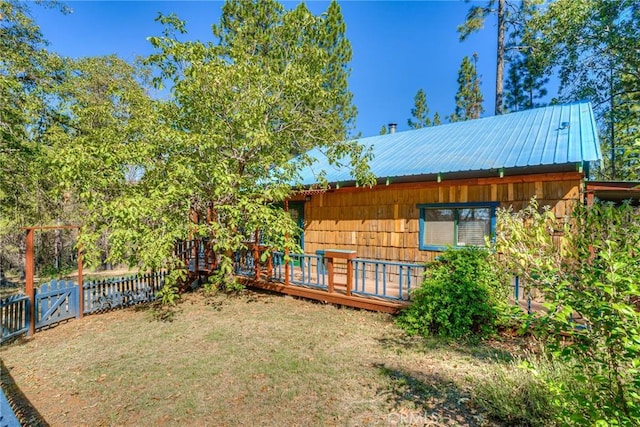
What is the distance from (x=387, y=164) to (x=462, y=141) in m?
2.24

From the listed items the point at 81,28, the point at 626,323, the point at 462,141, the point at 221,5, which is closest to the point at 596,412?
the point at 626,323

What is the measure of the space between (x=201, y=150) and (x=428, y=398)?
5767 mm

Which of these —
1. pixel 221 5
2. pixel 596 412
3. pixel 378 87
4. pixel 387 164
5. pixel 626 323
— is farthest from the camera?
pixel 378 87

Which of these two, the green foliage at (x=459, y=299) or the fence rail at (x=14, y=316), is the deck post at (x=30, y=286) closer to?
the fence rail at (x=14, y=316)

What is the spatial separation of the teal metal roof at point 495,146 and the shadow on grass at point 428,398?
14.5ft

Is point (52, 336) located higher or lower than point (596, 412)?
lower

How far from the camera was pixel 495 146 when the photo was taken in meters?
7.50

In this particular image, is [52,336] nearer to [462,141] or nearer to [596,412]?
[596,412]

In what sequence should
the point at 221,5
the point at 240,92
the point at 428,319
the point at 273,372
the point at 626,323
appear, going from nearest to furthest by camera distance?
the point at 626,323
the point at 273,372
the point at 428,319
the point at 240,92
the point at 221,5

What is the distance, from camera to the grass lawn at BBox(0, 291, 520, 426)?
3.40 meters

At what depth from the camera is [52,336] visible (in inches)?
237

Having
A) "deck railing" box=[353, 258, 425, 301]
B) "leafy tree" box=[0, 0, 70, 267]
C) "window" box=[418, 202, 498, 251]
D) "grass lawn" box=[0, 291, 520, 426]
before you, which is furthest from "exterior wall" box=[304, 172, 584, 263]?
"leafy tree" box=[0, 0, 70, 267]

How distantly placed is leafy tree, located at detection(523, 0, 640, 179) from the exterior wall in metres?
11.1

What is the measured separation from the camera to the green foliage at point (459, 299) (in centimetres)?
511
